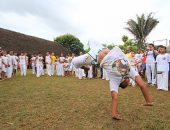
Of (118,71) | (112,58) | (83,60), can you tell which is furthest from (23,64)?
(118,71)

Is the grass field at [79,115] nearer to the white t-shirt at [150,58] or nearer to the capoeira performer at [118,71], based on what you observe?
the capoeira performer at [118,71]

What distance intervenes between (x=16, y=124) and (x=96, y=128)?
1.73 metres

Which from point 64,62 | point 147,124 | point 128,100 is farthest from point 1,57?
point 147,124

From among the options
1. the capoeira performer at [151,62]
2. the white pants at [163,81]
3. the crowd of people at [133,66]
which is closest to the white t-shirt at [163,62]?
the crowd of people at [133,66]

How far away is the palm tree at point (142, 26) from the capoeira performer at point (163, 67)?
3316 centimetres

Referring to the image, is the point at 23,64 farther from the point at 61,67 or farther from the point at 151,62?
the point at 151,62

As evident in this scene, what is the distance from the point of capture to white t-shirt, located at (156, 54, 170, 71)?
12.7m

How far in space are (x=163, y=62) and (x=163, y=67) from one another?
0.24 metres

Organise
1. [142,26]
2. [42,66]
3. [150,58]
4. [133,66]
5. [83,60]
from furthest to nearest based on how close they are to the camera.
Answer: [142,26]
[42,66]
[150,58]
[133,66]
[83,60]

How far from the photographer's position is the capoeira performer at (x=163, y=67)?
41.7ft

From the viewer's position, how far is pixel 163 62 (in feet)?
41.9

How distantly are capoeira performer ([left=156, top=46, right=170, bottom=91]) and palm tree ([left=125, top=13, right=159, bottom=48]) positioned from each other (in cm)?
3316

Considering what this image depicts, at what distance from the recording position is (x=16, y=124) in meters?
6.09

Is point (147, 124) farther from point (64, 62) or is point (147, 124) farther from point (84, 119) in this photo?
point (64, 62)
